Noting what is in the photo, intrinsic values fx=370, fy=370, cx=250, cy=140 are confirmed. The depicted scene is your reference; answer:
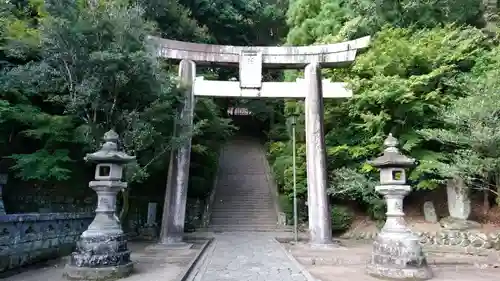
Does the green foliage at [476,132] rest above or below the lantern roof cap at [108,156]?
above

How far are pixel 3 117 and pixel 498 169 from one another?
1556 cm

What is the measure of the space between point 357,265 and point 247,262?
8.64 ft

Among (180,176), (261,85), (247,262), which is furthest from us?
(261,85)

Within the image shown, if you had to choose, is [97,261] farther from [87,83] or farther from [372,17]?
[372,17]

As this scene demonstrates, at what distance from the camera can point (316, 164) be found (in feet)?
40.3

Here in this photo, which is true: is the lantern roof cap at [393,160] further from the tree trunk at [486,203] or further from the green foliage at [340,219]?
the tree trunk at [486,203]

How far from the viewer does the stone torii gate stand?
12195 mm

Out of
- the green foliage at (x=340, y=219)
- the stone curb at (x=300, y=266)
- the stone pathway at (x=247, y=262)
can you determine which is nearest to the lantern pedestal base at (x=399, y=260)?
the stone curb at (x=300, y=266)

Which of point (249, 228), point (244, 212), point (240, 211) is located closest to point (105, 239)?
point (249, 228)

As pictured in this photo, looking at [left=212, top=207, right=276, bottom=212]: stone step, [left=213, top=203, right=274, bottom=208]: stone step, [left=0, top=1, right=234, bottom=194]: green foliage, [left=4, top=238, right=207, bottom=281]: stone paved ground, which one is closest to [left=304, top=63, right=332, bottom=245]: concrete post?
[left=4, top=238, right=207, bottom=281]: stone paved ground

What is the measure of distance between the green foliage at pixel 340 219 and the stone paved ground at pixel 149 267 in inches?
251

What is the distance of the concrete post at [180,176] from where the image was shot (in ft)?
38.8

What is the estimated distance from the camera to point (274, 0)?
29422 mm

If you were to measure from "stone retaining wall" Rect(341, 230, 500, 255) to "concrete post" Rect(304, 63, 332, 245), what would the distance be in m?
3.31
